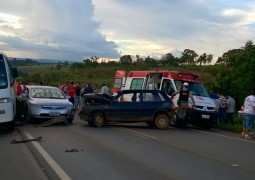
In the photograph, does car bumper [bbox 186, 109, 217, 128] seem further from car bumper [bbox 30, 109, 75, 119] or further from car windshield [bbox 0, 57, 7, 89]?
car windshield [bbox 0, 57, 7, 89]

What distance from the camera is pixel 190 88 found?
19.4 m

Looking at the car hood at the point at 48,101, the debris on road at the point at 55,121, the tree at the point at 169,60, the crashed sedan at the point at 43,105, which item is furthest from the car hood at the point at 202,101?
the tree at the point at 169,60

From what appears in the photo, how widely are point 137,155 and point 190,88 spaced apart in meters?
9.71

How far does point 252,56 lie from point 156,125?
1329 centimetres

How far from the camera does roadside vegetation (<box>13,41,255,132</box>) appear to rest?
26.8 m

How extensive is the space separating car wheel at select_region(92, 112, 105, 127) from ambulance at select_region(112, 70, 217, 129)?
2.91 m

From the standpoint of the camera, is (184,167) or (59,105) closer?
(184,167)

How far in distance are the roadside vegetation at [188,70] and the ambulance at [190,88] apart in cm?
123

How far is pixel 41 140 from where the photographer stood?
488 inches

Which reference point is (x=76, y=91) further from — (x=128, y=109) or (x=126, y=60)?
(x=126, y=60)

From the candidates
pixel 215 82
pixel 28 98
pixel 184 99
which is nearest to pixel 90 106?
pixel 28 98

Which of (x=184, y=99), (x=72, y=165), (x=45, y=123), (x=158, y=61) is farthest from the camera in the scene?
(x=158, y=61)

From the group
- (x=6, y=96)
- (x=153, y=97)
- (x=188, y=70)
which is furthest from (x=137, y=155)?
(x=188, y=70)

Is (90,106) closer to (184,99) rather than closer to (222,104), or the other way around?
(184,99)
